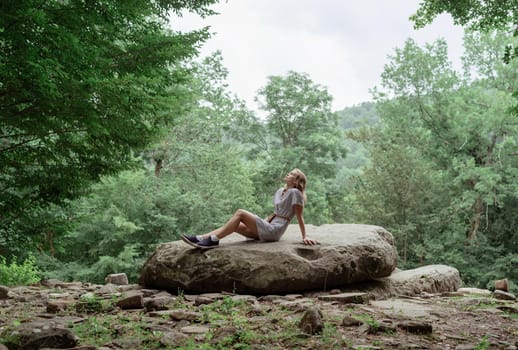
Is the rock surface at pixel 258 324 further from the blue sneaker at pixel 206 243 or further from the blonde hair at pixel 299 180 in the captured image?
the blonde hair at pixel 299 180

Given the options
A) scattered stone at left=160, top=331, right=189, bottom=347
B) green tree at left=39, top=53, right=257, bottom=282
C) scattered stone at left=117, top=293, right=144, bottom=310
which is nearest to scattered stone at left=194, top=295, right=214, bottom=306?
scattered stone at left=117, top=293, right=144, bottom=310

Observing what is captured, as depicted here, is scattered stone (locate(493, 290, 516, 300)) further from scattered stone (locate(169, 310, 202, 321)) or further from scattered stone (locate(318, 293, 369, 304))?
scattered stone (locate(169, 310, 202, 321))

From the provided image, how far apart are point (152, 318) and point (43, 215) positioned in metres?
3.19

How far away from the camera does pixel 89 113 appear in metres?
3.97

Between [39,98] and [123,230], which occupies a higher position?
[39,98]

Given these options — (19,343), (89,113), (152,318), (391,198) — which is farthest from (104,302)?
(391,198)

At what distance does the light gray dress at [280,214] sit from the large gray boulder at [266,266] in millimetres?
180

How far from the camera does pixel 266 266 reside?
256 inches

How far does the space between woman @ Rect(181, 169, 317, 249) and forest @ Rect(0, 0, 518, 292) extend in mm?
1676

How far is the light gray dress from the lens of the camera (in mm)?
6945

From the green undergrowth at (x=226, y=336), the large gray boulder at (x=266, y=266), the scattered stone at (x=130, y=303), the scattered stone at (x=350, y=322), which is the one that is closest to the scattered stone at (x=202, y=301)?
the green undergrowth at (x=226, y=336)

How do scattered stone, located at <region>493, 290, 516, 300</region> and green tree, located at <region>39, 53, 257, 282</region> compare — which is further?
green tree, located at <region>39, 53, 257, 282</region>

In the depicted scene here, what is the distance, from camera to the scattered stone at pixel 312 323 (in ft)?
13.2

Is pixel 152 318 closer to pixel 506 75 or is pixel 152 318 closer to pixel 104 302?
pixel 104 302
